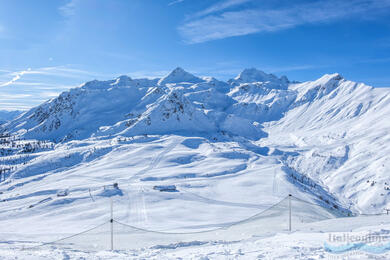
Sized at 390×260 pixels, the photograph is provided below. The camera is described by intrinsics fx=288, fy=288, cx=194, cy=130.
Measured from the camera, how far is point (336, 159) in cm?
17812

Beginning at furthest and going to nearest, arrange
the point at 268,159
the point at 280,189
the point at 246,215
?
1. the point at 268,159
2. the point at 280,189
3. the point at 246,215

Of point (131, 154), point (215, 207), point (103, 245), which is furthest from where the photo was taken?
point (131, 154)

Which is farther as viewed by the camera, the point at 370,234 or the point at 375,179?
the point at 375,179

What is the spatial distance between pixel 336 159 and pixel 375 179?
3668 cm

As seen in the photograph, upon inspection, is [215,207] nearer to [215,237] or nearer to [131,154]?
[215,237]

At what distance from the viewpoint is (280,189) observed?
73.1 meters

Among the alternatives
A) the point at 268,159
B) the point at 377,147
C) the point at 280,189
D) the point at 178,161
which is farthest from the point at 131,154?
the point at 377,147

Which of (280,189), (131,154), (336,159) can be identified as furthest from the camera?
(336,159)

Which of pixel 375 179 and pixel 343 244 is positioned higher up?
pixel 343 244

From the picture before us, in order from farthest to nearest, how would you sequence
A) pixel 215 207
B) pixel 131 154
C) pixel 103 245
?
pixel 131 154 < pixel 215 207 < pixel 103 245

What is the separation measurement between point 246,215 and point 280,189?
29.4 metres

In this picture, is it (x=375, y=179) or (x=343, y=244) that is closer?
(x=343, y=244)

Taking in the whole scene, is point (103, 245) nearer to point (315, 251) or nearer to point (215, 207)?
point (315, 251)

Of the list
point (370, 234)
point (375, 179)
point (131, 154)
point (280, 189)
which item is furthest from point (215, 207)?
point (375, 179)
